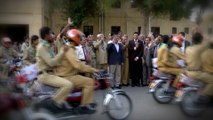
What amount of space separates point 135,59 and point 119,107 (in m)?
5.31

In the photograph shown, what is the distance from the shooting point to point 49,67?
5.34 metres

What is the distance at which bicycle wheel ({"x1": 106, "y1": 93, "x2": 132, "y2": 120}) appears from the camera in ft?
19.4

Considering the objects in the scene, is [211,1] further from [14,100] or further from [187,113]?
[187,113]

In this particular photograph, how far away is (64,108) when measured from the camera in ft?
17.4

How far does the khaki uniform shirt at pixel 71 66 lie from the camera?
5.32 meters

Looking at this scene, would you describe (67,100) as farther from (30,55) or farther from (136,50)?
(136,50)

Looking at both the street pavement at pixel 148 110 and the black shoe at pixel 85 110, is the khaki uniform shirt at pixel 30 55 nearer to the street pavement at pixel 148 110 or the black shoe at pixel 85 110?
the street pavement at pixel 148 110

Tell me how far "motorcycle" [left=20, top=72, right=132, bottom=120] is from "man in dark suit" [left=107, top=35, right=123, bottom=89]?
4.50 metres

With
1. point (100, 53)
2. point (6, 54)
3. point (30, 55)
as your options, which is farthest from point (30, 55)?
point (100, 53)

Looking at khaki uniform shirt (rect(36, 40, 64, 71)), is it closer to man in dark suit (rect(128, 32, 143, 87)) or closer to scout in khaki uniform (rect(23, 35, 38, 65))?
scout in khaki uniform (rect(23, 35, 38, 65))

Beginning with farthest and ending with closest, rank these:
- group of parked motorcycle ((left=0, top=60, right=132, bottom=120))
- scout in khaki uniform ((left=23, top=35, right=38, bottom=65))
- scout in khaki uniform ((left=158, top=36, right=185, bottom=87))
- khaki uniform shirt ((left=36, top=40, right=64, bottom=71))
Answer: scout in khaki uniform ((left=23, top=35, right=38, bottom=65)) < scout in khaki uniform ((left=158, top=36, right=185, bottom=87)) < khaki uniform shirt ((left=36, top=40, right=64, bottom=71)) < group of parked motorcycle ((left=0, top=60, right=132, bottom=120))

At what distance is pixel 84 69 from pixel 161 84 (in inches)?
113

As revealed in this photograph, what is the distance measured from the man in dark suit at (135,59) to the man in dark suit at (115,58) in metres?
0.54

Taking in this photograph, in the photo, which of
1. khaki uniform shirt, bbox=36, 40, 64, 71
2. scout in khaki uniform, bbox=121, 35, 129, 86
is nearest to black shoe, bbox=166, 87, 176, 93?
khaki uniform shirt, bbox=36, 40, 64, 71
